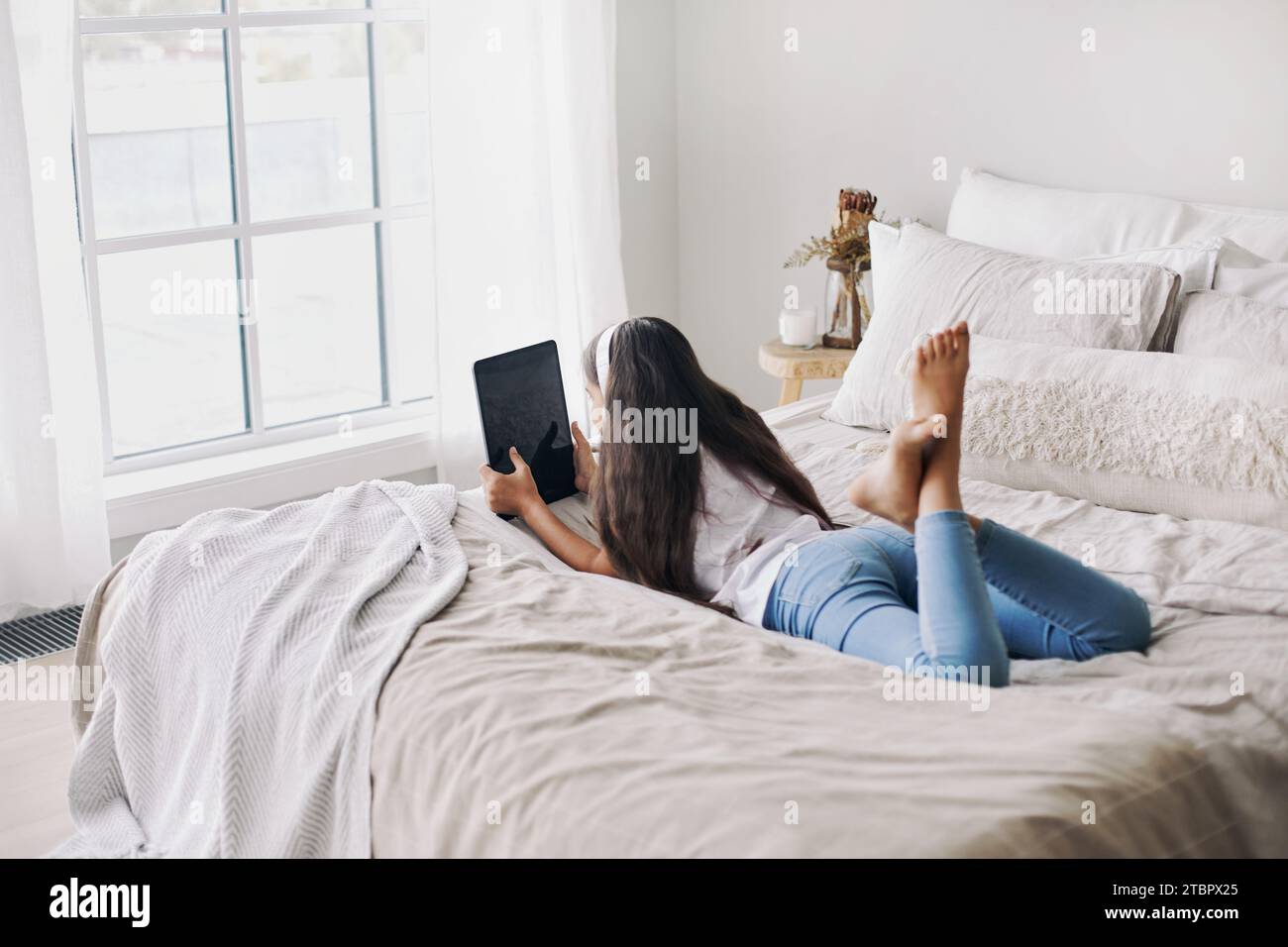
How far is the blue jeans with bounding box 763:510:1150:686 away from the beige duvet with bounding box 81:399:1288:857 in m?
0.05

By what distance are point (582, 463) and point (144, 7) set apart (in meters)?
Result: 1.71

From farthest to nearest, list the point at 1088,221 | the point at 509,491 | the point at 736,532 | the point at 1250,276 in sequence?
the point at 1088,221
the point at 1250,276
the point at 509,491
the point at 736,532

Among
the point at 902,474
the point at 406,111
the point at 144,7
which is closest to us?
the point at 902,474

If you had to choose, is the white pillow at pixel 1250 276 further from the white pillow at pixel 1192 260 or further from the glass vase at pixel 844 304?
the glass vase at pixel 844 304

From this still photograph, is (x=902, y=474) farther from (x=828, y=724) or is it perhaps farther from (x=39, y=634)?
(x=39, y=634)

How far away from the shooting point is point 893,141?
3.42 meters

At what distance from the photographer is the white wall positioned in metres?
2.83

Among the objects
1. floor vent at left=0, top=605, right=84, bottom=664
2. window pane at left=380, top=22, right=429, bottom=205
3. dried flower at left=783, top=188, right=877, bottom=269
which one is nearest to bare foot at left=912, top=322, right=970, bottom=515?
dried flower at left=783, top=188, right=877, bottom=269

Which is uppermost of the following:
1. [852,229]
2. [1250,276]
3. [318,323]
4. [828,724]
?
[852,229]

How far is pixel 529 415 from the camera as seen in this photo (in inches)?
88.4

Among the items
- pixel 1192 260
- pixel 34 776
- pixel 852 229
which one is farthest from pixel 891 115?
pixel 34 776

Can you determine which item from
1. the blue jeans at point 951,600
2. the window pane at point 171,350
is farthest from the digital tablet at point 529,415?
the window pane at point 171,350

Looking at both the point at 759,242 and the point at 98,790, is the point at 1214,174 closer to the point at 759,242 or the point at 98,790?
the point at 759,242
